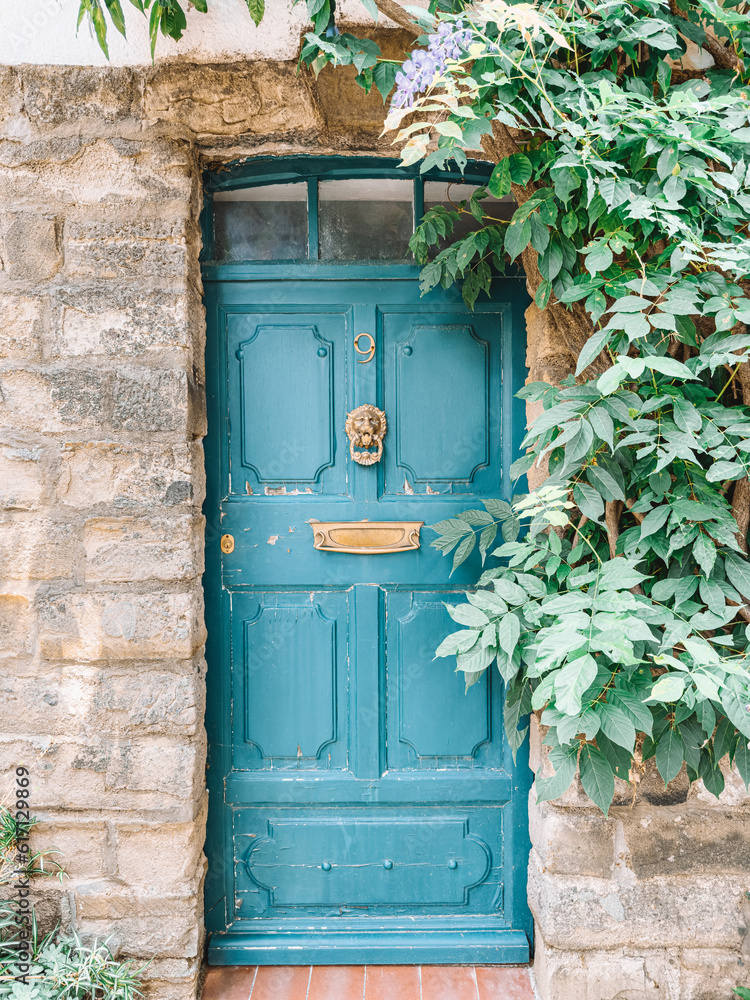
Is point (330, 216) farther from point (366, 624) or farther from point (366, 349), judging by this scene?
point (366, 624)

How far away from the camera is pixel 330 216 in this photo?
2.03m

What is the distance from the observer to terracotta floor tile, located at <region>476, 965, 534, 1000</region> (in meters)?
1.93

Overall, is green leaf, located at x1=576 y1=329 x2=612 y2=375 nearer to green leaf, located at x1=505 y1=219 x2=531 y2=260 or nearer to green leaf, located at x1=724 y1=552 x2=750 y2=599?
green leaf, located at x1=505 y1=219 x2=531 y2=260

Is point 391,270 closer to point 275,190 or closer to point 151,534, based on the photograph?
point 275,190

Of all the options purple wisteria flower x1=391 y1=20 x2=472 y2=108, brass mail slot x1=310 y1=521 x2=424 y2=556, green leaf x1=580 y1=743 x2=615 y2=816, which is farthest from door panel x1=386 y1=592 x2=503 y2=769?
purple wisteria flower x1=391 y1=20 x2=472 y2=108

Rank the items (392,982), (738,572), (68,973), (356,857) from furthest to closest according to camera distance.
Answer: (356,857)
(392,982)
(68,973)
(738,572)

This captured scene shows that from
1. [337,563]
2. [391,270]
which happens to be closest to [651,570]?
[337,563]

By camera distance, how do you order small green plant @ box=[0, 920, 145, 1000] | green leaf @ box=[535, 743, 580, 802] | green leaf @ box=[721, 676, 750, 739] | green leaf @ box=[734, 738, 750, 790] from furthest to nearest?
1. small green plant @ box=[0, 920, 145, 1000]
2. green leaf @ box=[734, 738, 750, 790]
3. green leaf @ box=[535, 743, 580, 802]
4. green leaf @ box=[721, 676, 750, 739]

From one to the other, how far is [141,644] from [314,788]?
0.72 m

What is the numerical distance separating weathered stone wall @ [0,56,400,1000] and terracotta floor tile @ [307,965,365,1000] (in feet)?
1.24

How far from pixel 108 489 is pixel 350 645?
87 cm

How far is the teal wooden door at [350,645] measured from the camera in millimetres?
2033

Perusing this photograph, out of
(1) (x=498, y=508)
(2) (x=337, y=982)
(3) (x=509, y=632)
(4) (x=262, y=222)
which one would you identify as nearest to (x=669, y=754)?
(3) (x=509, y=632)

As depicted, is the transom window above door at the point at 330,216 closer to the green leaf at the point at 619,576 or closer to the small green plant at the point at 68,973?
the green leaf at the point at 619,576
